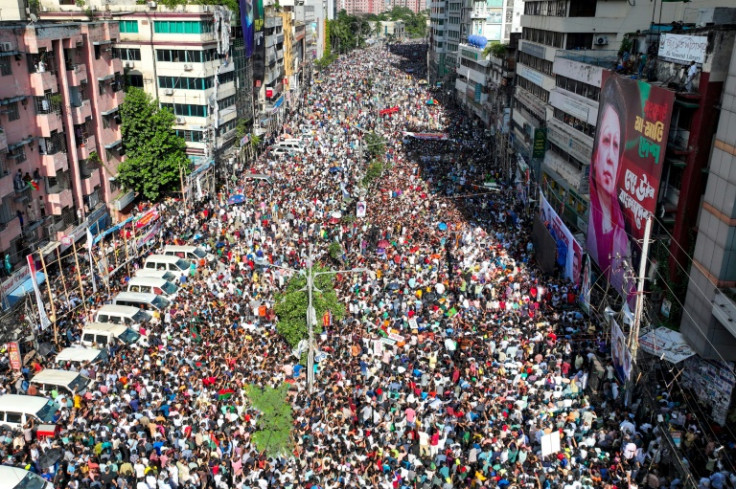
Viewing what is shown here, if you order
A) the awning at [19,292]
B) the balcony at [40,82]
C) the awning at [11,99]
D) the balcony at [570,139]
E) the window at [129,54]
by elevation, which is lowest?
the awning at [19,292]

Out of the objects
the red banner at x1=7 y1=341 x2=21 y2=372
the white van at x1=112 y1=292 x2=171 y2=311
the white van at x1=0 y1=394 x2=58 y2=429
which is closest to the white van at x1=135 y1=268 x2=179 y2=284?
the white van at x1=112 y1=292 x2=171 y2=311

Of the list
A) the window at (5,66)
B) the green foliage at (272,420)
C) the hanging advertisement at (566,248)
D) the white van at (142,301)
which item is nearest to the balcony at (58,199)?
the window at (5,66)

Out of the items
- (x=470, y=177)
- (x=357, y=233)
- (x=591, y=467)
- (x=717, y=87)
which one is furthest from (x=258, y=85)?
(x=591, y=467)

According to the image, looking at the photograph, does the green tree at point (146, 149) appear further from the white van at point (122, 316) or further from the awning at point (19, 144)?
the white van at point (122, 316)

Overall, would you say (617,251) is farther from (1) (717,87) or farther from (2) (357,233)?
(2) (357,233)

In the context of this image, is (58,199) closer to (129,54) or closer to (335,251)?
(335,251)

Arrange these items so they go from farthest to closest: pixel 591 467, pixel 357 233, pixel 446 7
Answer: pixel 446 7, pixel 357 233, pixel 591 467
